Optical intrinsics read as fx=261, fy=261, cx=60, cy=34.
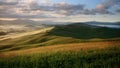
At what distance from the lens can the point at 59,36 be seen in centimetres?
553

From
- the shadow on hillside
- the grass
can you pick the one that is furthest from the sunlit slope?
the grass

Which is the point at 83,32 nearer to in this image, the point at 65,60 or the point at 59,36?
the point at 59,36

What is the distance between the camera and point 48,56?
17.5ft

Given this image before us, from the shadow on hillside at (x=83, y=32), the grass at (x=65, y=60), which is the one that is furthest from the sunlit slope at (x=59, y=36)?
the grass at (x=65, y=60)

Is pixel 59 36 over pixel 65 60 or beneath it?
over

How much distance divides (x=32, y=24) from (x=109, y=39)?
1.73 meters

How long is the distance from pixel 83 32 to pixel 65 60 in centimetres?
81

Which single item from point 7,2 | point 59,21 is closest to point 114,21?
point 59,21

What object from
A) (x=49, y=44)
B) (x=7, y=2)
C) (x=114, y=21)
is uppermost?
(x=7, y=2)

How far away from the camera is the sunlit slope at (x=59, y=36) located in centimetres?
536

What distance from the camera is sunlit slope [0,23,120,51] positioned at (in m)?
5.36

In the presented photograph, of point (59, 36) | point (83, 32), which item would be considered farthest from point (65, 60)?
point (83, 32)

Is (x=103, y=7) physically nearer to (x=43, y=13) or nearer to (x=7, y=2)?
(x=43, y=13)

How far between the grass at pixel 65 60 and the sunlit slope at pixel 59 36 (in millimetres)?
251
